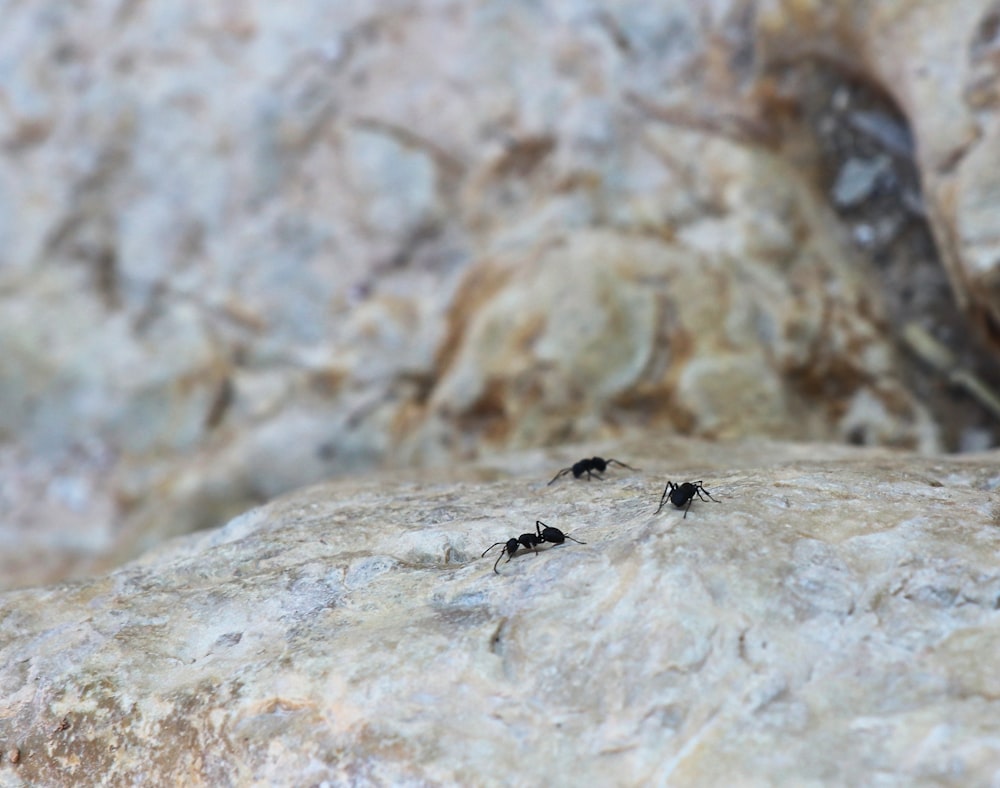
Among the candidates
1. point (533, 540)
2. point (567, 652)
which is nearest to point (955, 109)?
point (533, 540)

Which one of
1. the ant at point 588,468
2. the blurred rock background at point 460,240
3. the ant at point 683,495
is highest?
the blurred rock background at point 460,240

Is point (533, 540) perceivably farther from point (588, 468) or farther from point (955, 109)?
point (955, 109)

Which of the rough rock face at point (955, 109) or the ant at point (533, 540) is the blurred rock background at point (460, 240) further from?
the ant at point (533, 540)

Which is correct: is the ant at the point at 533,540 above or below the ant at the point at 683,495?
below

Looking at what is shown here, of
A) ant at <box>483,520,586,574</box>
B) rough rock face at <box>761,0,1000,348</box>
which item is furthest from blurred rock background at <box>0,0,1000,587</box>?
ant at <box>483,520,586,574</box>

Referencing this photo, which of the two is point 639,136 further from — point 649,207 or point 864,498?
point 864,498

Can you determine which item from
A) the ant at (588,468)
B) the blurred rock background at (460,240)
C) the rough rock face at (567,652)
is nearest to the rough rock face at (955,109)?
the blurred rock background at (460,240)
